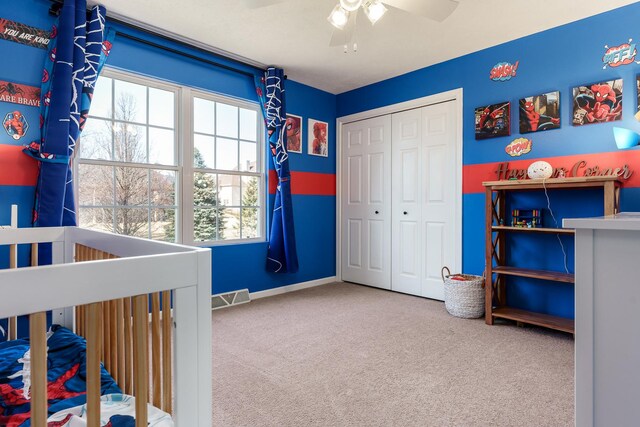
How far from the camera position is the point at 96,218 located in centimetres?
261

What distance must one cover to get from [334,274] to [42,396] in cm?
390

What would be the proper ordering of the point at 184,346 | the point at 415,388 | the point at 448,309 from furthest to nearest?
the point at 448,309
the point at 415,388
the point at 184,346

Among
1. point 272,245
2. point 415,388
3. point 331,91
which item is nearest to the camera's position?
point 415,388

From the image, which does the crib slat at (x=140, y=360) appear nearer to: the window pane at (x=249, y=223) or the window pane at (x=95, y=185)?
the window pane at (x=95, y=185)

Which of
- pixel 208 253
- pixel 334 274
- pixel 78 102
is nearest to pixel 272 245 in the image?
pixel 334 274

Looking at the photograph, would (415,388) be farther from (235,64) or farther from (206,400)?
(235,64)

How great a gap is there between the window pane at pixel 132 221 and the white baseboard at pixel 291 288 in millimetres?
1216

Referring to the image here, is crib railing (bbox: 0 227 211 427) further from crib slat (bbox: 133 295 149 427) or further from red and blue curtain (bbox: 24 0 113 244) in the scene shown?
red and blue curtain (bbox: 24 0 113 244)

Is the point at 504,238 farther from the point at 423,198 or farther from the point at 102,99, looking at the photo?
the point at 102,99

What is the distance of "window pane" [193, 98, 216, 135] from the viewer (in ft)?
10.3

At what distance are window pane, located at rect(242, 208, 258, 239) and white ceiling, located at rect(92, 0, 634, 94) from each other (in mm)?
1491

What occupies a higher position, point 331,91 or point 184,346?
point 331,91

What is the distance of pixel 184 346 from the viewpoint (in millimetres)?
750

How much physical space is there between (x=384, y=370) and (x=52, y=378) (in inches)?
60.4
